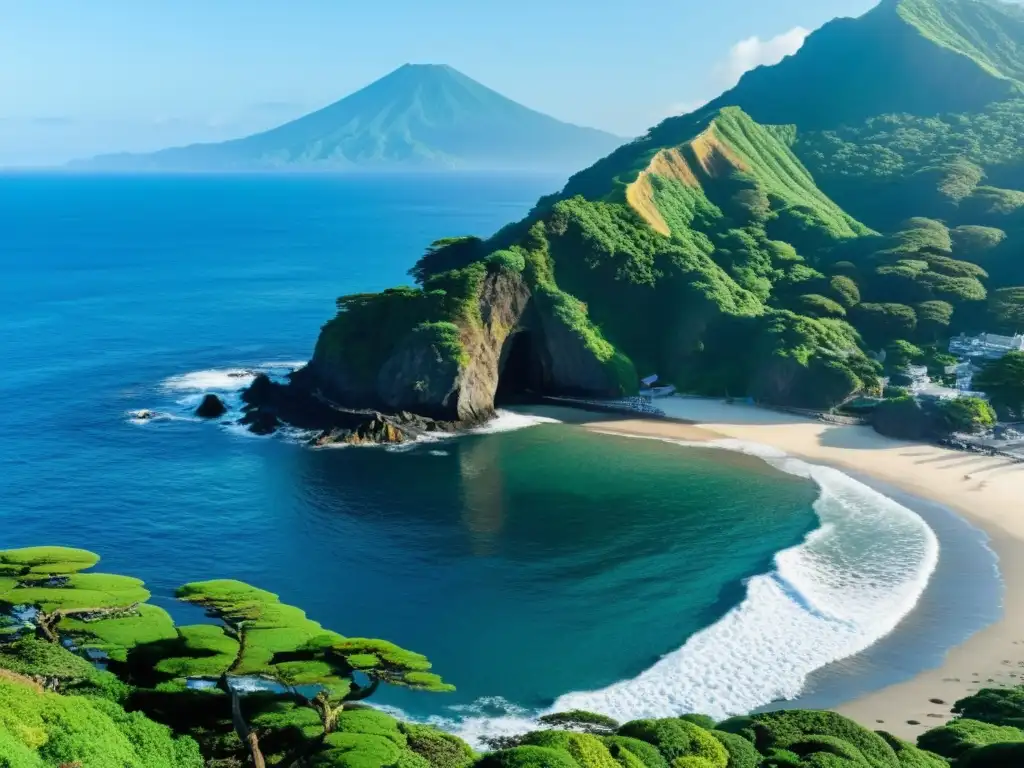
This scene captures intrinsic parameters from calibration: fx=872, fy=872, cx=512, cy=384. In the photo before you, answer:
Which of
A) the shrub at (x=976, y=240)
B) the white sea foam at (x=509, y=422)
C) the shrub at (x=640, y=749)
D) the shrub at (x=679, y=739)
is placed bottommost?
the shrub at (x=679, y=739)

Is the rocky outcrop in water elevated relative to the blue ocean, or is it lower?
elevated

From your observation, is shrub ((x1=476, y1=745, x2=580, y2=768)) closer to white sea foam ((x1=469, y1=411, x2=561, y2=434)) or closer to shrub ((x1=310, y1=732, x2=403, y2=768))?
shrub ((x1=310, y1=732, x2=403, y2=768))

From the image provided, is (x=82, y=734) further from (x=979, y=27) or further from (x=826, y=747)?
(x=979, y=27)

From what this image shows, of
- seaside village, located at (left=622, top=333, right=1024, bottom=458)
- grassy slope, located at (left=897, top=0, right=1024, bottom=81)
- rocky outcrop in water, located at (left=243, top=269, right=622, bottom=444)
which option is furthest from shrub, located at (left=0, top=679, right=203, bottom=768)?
grassy slope, located at (left=897, top=0, right=1024, bottom=81)

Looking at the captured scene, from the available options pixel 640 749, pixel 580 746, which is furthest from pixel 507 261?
pixel 580 746

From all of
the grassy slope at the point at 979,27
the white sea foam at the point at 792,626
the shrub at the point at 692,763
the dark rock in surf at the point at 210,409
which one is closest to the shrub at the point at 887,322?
the white sea foam at the point at 792,626

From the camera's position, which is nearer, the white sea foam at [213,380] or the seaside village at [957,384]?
the seaside village at [957,384]

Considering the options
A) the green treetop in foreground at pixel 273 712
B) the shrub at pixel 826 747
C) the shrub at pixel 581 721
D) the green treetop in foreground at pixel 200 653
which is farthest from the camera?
the shrub at pixel 581 721

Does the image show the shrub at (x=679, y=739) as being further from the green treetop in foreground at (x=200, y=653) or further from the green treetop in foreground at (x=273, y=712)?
the green treetop in foreground at (x=200, y=653)
